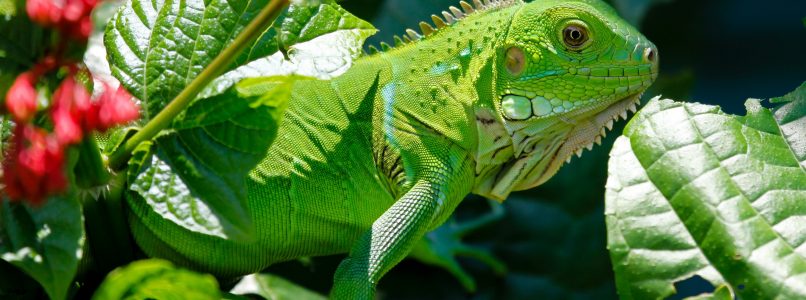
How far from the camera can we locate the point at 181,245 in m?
1.57

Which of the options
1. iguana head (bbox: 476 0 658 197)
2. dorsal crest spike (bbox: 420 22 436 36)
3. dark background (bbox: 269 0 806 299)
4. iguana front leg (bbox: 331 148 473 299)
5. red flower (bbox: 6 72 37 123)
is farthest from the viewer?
dark background (bbox: 269 0 806 299)

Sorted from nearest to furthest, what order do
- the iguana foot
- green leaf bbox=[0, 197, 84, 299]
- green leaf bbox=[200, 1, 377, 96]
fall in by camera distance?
1. green leaf bbox=[0, 197, 84, 299]
2. green leaf bbox=[200, 1, 377, 96]
3. the iguana foot

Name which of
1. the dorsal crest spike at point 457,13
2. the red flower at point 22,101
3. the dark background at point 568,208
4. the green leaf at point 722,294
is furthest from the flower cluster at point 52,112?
the dark background at point 568,208

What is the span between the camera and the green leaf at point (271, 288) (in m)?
1.89

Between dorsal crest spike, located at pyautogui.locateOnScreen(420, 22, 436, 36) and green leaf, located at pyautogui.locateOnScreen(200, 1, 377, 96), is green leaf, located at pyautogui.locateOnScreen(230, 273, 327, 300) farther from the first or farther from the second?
green leaf, located at pyautogui.locateOnScreen(200, 1, 377, 96)

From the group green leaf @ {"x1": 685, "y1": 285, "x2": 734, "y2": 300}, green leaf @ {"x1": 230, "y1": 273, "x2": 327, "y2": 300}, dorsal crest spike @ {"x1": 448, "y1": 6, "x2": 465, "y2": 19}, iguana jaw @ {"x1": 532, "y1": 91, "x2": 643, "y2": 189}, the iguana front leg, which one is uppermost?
dorsal crest spike @ {"x1": 448, "y1": 6, "x2": 465, "y2": 19}

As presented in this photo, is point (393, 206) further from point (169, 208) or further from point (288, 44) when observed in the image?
point (169, 208)

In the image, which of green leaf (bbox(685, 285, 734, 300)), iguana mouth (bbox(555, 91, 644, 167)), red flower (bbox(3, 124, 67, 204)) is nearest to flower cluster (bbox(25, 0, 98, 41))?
red flower (bbox(3, 124, 67, 204))

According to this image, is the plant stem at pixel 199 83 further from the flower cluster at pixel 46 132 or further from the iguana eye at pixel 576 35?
the iguana eye at pixel 576 35

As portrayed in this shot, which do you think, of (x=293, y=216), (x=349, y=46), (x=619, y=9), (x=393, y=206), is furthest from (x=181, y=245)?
(x=619, y=9)

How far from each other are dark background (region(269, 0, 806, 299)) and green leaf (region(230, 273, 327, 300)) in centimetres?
16

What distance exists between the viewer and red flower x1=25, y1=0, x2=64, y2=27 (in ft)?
3.34

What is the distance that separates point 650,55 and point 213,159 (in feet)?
3.01

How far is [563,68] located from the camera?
1777mm
